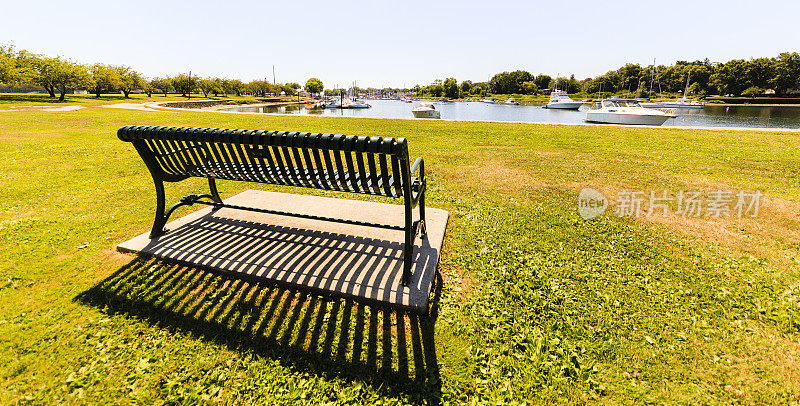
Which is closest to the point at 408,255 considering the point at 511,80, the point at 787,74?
the point at 787,74

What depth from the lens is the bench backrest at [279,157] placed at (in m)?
2.82

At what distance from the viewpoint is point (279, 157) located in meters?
3.31

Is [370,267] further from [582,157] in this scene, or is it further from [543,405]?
[582,157]

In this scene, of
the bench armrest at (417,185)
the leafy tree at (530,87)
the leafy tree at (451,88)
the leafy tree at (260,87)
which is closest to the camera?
the bench armrest at (417,185)

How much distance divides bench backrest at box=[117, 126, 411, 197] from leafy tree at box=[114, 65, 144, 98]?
84474 mm

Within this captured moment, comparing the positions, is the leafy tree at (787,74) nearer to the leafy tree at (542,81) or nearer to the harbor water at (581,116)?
the harbor water at (581,116)

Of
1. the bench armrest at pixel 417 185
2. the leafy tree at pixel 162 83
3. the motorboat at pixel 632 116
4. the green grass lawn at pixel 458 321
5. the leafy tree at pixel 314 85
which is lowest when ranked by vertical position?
the green grass lawn at pixel 458 321

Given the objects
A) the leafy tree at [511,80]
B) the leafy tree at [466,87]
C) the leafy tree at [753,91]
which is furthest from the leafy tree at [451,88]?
the leafy tree at [753,91]

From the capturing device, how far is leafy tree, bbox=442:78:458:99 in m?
167

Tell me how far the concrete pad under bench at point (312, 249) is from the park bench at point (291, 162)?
22 cm

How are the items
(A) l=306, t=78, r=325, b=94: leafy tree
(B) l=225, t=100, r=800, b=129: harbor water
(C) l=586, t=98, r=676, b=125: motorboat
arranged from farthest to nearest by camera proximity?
(A) l=306, t=78, r=325, b=94: leafy tree < (B) l=225, t=100, r=800, b=129: harbor water < (C) l=586, t=98, r=676, b=125: motorboat

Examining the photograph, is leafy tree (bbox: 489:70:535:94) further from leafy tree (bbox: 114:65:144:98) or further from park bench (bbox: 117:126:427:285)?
park bench (bbox: 117:126:427:285)

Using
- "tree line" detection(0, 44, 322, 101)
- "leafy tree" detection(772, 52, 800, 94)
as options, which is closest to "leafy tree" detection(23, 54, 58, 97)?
"tree line" detection(0, 44, 322, 101)

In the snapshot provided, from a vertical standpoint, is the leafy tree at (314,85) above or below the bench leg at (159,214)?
above
